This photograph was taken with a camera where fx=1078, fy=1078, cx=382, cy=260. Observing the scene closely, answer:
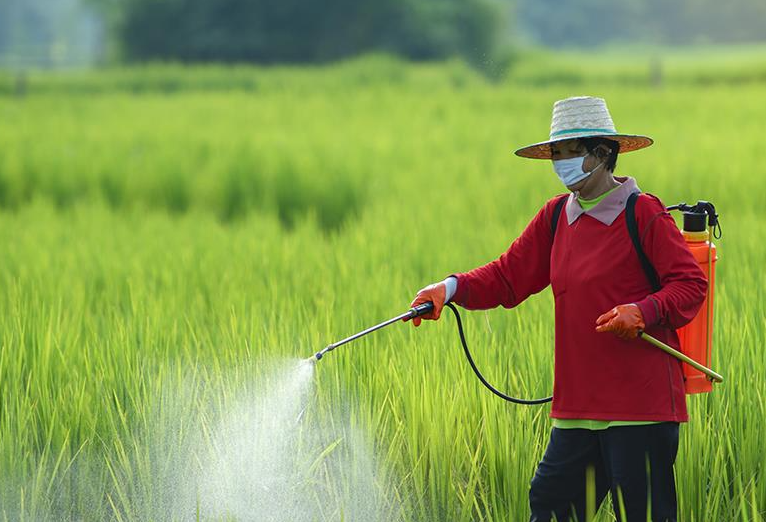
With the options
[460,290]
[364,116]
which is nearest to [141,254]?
[460,290]

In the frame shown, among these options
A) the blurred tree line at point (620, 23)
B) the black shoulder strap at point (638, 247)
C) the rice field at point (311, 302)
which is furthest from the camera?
the blurred tree line at point (620, 23)

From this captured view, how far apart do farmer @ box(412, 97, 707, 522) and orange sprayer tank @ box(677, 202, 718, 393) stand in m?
0.04

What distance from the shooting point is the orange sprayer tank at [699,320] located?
2.02 metres

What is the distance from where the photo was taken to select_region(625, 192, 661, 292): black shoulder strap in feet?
6.40

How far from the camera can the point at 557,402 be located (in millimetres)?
2033

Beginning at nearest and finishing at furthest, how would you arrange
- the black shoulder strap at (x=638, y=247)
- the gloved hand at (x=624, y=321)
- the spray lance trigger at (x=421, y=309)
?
the gloved hand at (x=624, y=321) → the black shoulder strap at (x=638, y=247) → the spray lance trigger at (x=421, y=309)

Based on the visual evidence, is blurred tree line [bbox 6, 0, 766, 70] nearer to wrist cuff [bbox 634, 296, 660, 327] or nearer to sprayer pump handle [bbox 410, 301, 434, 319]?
sprayer pump handle [bbox 410, 301, 434, 319]

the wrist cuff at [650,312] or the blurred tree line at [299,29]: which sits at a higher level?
the blurred tree line at [299,29]

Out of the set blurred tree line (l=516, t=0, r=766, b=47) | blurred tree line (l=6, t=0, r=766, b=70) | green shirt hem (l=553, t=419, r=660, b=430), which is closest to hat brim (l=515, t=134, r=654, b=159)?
green shirt hem (l=553, t=419, r=660, b=430)

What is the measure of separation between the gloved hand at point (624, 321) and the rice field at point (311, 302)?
1.27ft

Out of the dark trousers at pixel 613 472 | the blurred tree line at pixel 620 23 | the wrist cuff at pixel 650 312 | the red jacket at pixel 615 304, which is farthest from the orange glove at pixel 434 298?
the blurred tree line at pixel 620 23

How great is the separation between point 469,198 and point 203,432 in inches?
160

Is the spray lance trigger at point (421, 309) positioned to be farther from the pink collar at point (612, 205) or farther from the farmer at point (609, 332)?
the pink collar at point (612, 205)

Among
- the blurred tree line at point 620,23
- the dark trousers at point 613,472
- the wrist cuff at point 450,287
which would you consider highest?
the blurred tree line at point 620,23
